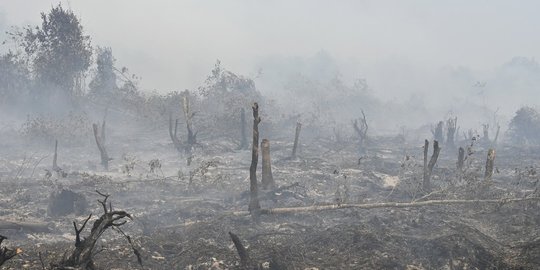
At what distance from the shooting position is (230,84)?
31922 mm

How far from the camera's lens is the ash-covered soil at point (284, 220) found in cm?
777

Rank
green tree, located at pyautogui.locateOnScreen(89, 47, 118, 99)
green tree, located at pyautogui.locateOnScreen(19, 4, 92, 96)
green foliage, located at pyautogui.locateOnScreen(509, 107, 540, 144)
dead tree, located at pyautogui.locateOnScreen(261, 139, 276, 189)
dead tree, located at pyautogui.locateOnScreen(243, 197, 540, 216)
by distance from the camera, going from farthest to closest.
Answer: green foliage, located at pyautogui.locateOnScreen(509, 107, 540, 144), green tree, located at pyautogui.locateOnScreen(89, 47, 118, 99), green tree, located at pyautogui.locateOnScreen(19, 4, 92, 96), dead tree, located at pyautogui.locateOnScreen(261, 139, 276, 189), dead tree, located at pyautogui.locateOnScreen(243, 197, 540, 216)

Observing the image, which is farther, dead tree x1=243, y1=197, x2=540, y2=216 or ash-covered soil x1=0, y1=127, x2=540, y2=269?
dead tree x1=243, y1=197, x2=540, y2=216

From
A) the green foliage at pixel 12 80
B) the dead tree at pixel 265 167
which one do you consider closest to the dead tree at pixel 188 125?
the dead tree at pixel 265 167

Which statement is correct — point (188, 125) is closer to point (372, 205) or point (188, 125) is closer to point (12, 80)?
point (372, 205)

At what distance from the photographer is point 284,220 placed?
11.0m

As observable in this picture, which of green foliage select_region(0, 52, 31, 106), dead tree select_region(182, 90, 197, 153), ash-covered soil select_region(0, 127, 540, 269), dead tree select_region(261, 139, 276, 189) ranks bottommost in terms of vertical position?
ash-covered soil select_region(0, 127, 540, 269)

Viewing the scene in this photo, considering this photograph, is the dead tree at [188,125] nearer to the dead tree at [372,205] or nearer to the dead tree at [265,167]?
the dead tree at [265,167]

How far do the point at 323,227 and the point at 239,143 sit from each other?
43.4 feet

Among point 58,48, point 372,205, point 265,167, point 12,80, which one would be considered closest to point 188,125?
point 265,167

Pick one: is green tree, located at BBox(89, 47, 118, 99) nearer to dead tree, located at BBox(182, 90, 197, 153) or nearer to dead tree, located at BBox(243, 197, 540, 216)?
dead tree, located at BBox(182, 90, 197, 153)

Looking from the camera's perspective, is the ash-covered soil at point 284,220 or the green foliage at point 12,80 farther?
the green foliage at point 12,80

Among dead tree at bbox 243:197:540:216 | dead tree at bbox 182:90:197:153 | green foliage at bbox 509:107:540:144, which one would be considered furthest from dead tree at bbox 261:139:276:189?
green foliage at bbox 509:107:540:144

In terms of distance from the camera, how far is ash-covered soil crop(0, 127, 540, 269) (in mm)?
7766
